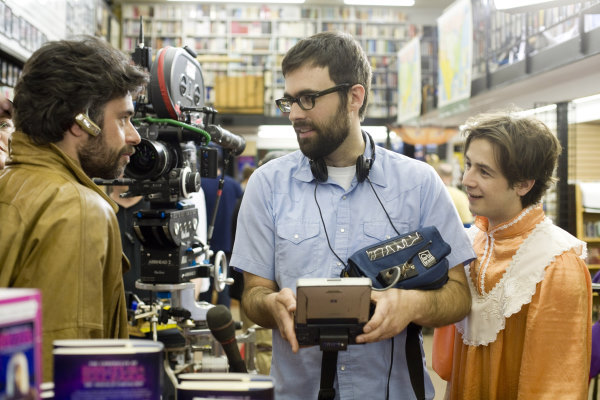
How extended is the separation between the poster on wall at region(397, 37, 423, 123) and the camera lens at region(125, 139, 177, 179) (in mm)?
5597

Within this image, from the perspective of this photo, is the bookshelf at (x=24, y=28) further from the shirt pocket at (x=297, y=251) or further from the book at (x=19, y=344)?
the book at (x=19, y=344)

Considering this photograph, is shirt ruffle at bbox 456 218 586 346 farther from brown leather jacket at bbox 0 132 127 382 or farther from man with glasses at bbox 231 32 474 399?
brown leather jacket at bbox 0 132 127 382

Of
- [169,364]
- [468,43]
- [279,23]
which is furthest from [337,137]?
[279,23]

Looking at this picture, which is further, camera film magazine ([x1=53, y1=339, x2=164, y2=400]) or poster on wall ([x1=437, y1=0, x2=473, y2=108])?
poster on wall ([x1=437, y1=0, x2=473, y2=108])

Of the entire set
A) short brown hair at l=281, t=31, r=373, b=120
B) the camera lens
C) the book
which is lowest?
the book

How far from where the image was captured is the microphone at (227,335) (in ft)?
3.45

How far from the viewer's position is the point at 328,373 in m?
1.30

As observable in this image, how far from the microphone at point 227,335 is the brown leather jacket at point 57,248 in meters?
0.22

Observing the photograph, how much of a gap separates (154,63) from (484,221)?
143 cm

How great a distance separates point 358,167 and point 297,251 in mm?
279

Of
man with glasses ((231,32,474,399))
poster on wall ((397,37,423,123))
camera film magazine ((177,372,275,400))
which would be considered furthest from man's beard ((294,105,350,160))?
poster on wall ((397,37,423,123))

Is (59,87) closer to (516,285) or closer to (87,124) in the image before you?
(87,124)

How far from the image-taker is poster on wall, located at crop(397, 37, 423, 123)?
24.5ft

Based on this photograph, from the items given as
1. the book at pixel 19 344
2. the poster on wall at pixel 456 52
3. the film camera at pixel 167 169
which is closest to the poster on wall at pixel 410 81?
the poster on wall at pixel 456 52
